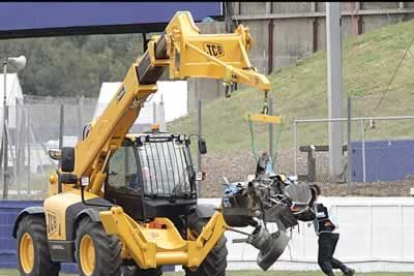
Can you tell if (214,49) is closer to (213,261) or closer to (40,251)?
(213,261)

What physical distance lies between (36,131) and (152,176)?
41.0 ft

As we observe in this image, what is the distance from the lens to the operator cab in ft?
55.2

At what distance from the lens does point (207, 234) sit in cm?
1638

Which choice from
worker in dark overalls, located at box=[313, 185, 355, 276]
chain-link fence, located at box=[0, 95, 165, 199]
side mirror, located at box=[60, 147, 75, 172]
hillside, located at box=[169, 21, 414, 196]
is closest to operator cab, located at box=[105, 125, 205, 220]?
side mirror, located at box=[60, 147, 75, 172]

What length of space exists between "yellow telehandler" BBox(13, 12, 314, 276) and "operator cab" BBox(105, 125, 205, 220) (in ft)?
0.05

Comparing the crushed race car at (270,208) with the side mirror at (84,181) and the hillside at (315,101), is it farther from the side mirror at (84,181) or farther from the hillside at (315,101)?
the hillside at (315,101)

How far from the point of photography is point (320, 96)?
40.2 meters

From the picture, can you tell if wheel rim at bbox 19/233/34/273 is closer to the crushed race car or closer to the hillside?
the crushed race car

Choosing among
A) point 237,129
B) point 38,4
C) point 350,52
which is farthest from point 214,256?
point 350,52

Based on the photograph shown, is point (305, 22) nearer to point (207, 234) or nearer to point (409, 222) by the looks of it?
point (409, 222)

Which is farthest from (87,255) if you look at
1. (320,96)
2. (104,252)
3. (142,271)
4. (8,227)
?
(320,96)

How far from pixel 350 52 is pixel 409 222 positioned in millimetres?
24272

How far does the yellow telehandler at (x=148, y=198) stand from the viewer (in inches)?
587

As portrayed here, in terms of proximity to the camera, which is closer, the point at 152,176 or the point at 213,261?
the point at 152,176
